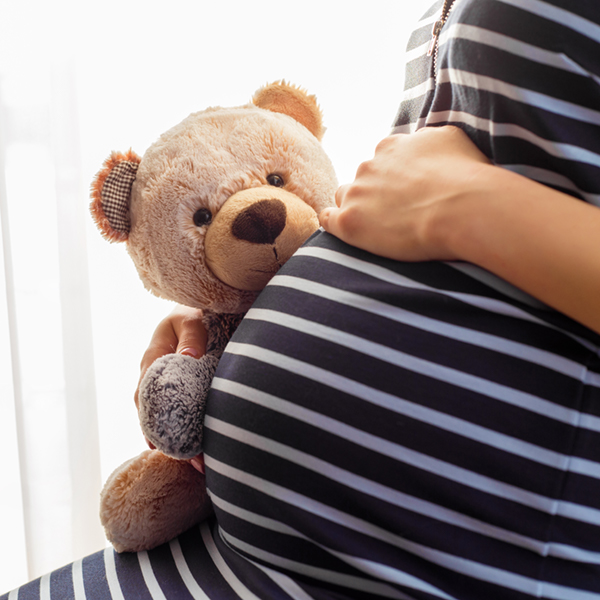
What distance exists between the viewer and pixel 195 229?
626 millimetres

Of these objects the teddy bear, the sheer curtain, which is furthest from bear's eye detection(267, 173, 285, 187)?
the sheer curtain

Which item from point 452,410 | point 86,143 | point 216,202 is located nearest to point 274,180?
point 216,202

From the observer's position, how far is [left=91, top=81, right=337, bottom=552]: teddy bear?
0.59 metres

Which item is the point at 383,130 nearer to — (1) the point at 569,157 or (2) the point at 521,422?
(1) the point at 569,157

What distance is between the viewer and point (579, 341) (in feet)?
1.43

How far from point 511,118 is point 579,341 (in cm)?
22

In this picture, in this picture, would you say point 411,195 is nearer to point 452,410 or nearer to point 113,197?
point 452,410

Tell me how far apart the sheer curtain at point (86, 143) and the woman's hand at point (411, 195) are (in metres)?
0.77

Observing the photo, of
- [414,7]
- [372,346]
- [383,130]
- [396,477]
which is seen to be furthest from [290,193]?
[414,7]

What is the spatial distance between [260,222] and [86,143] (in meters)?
0.88

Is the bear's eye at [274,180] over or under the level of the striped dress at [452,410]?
over

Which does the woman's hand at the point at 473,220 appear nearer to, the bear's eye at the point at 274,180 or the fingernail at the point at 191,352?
the bear's eye at the point at 274,180

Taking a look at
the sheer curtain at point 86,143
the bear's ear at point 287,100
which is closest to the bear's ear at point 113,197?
the bear's ear at point 287,100

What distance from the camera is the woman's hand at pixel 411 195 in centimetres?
47
